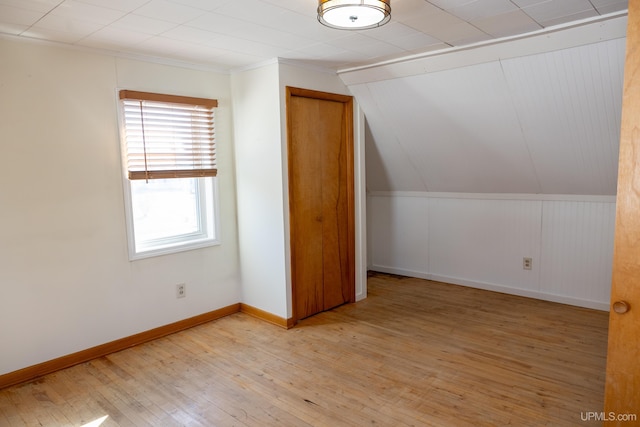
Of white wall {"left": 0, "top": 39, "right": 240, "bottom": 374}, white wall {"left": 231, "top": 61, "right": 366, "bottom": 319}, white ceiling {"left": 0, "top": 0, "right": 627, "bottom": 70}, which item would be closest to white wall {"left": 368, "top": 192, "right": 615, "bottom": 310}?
white wall {"left": 231, "top": 61, "right": 366, "bottom": 319}

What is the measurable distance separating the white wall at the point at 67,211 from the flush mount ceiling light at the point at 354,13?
1694mm

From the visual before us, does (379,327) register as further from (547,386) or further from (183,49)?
(183,49)

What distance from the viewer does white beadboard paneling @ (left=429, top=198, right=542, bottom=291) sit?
4.07 meters

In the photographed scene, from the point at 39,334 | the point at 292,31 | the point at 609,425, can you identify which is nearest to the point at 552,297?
the point at 609,425

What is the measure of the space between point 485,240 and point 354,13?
302cm

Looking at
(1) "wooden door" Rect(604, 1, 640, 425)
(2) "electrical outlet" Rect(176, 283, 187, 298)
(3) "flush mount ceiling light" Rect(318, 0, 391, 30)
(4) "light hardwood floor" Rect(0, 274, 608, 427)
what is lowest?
(4) "light hardwood floor" Rect(0, 274, 608, 427)

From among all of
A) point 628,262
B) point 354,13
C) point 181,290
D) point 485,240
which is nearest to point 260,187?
point 181,290

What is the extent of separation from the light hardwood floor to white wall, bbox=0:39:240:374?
0.30 meters

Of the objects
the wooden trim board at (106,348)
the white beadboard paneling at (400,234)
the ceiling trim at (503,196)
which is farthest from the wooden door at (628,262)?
the white beadboard paneling at (400,234)

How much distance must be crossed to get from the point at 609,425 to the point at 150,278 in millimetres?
2933

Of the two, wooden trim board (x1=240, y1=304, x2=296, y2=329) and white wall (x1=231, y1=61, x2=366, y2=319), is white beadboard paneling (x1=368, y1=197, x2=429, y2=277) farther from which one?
wooden trim board (x1=240, y1=304, x2=296, y2=329)

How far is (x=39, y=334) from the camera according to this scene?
9.05 ft

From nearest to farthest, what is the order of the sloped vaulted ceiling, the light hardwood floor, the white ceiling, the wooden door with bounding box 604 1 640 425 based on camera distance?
the wooden door with bounding box 604 1 640 425, the white ceiling, the light hardwood floor, the sloped vaulted ceiling

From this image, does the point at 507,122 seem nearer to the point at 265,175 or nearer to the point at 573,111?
the point at 573,111
